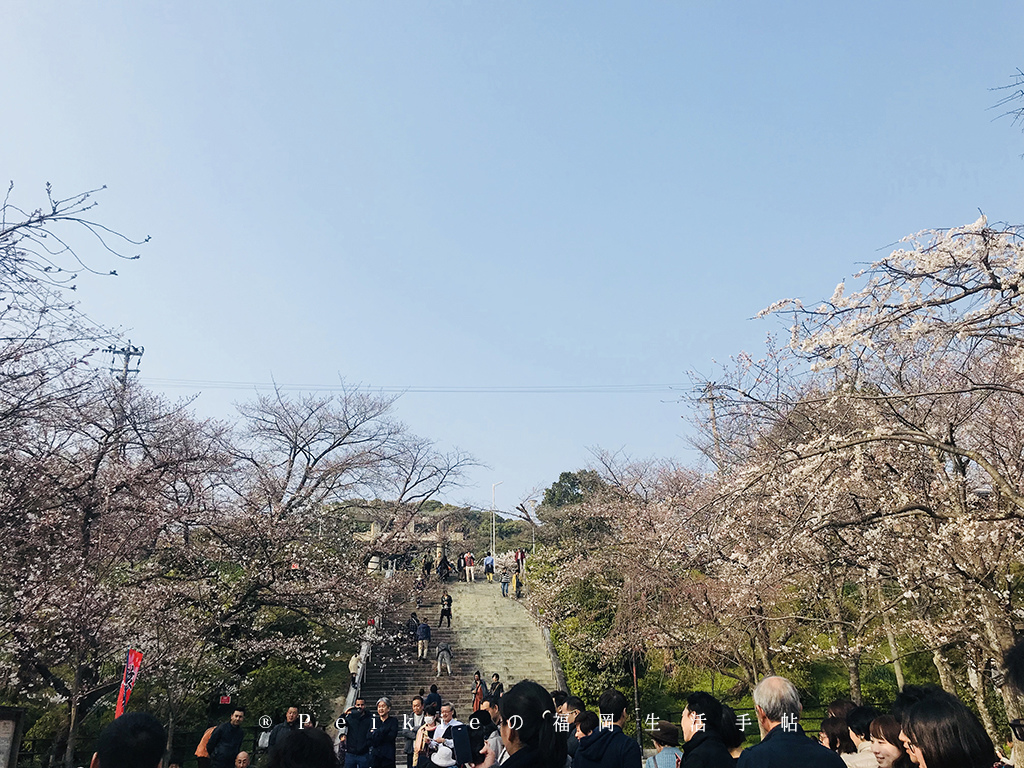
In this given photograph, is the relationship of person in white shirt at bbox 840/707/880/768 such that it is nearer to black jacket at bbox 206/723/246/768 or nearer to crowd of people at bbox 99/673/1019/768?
crowd of people at bbox 99/673/1019/768

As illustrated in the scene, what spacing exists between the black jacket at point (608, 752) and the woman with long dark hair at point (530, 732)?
2.85 ft

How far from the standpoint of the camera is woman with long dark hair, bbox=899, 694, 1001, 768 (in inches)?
105

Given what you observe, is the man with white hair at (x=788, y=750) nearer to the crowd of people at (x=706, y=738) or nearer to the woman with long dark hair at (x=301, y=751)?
the crowd of people at (x=706, y=738)

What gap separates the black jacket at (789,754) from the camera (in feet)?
9.55

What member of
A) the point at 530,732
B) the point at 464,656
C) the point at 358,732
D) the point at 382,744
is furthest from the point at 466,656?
the point at 530,732

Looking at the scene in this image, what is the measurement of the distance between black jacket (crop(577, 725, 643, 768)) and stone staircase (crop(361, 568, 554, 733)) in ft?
46.1

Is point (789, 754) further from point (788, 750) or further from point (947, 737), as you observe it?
point (947, 737)

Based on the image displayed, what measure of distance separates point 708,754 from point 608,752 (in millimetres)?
806

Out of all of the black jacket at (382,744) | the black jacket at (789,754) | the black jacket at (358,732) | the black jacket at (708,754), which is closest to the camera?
the black jacket at (789,754)

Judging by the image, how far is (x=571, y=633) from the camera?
21938 millimetres

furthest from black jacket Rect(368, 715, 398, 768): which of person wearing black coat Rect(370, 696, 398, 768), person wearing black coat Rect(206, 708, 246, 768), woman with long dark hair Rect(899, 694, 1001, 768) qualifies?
woman with long dark hair Rect(899, 694, 1001, 768)

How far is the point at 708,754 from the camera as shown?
3666mm

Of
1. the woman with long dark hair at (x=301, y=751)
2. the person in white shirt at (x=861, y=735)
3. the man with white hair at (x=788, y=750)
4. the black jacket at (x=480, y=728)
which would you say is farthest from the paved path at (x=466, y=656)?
the man with white hair at (x=788, y=750)

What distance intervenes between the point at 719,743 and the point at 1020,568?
16.7 metres
